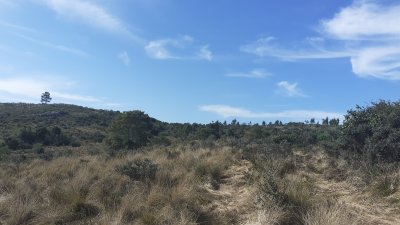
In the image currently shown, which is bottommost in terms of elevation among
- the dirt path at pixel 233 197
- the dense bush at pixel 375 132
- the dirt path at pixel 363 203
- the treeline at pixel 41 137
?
the treeline at pixel 41 137

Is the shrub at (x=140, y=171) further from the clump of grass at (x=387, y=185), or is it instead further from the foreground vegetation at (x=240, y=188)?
the clump of grass at (x=387, y=185)

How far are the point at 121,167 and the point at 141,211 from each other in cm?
422

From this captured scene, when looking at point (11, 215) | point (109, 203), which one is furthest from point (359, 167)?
point (11, 215)

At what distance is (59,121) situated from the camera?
246 ft

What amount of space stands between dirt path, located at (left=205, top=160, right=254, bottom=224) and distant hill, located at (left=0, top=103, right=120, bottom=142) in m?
46.3

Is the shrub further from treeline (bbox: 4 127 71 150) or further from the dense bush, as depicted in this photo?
treeline (bbox: 4 127 71 150)

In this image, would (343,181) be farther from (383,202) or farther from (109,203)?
(109,203)

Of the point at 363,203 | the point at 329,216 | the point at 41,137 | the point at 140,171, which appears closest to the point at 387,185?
the point at 363,203

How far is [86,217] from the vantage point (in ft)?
27.6

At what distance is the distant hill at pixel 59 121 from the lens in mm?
60419

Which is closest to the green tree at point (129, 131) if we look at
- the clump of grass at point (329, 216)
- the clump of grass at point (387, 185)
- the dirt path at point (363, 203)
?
the dirt path at point (363, 203)

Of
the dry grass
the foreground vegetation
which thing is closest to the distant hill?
the foreground vegetation

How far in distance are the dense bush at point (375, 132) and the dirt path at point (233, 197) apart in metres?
3.38

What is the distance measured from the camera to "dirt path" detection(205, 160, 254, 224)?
805 cm
